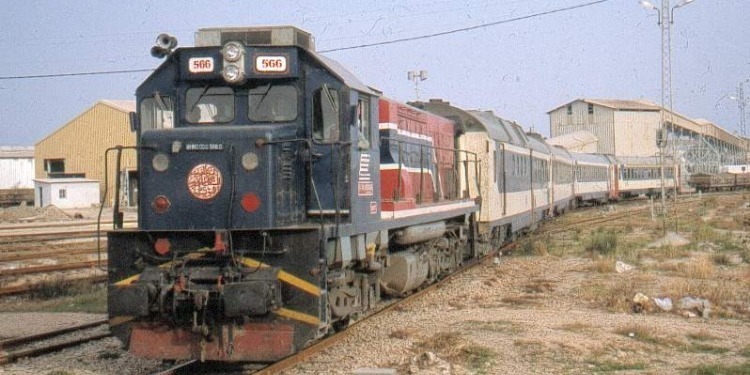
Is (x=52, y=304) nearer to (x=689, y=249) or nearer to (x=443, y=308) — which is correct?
(x=443, y=308)

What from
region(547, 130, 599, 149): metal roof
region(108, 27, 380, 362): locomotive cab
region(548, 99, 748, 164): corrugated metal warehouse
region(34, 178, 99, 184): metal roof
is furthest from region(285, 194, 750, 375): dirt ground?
region(548, 99, 748, 164): corrugated metal warehouse

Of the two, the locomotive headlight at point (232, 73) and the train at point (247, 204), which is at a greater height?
the locomotive headlight at point (232, 73)

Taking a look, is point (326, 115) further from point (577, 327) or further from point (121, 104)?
point (121, 104)

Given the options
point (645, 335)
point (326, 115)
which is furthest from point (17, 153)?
point (645, 335)

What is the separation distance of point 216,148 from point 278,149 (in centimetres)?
59

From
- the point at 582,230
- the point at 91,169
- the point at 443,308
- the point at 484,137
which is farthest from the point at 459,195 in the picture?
the point at 91,169

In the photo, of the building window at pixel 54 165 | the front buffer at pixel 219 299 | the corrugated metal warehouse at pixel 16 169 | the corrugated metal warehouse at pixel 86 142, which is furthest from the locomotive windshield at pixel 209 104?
the corrugated metal warehouse at pixel 16 169

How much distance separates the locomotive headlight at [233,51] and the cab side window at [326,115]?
84 cm

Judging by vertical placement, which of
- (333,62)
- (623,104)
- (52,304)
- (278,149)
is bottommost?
(52,304)

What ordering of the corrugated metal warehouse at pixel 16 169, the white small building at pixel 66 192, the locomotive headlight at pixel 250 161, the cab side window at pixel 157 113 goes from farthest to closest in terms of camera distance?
the corrugated metal warehouse at pixel 16 169, the white small building at pixel 66 192, the cab side window at pixel 157 113, the locomotive headlight at pixel 250 161

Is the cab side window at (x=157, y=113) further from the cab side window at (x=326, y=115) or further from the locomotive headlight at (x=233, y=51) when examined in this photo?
the cab side window at (x=326, y=115)

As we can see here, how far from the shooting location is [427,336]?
29.3ft

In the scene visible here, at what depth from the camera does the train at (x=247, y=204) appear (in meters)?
7.19

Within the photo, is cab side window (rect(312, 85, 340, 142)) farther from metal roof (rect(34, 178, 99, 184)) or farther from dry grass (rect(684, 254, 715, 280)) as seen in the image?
metal roof (rect(34, 178, 99, 184))
